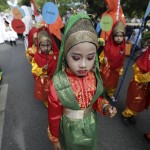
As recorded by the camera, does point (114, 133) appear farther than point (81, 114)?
Yes

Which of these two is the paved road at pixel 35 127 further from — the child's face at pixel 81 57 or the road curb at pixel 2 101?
the child's face at pixel 81 57

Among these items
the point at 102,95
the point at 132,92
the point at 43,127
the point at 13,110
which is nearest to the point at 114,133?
the point at 132,92

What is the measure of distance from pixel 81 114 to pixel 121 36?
233 cm

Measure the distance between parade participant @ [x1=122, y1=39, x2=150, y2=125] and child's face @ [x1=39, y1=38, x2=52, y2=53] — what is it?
50.7 inches

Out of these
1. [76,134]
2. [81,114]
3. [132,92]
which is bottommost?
[132,92]

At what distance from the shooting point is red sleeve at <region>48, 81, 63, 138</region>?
5.70 ft

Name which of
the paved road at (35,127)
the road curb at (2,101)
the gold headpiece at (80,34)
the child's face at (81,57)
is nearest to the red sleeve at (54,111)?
the child's face at (81,57)

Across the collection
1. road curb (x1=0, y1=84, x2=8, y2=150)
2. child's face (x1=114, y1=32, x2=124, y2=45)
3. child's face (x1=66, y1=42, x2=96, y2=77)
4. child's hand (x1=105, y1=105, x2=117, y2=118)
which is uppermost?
child's face (x1=66, y1=42, x2=96, y2=77)

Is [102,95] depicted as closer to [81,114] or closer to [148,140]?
[81,114]

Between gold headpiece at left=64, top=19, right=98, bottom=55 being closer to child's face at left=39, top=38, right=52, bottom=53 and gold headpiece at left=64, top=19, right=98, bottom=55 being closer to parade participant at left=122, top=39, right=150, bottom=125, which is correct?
parade participant at left=122, top=39, right=150, bottom=125

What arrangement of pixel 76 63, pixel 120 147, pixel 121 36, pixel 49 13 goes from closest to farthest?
pixel 76 63
pixel 120 147
pixel 49 13
pixel 121 36

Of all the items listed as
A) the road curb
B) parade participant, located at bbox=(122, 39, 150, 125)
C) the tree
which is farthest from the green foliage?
parade participant, located at bbox=(122, 39, 150, 125)

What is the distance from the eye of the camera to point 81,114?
181cm

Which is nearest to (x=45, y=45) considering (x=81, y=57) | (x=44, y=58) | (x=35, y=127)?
(x=44, y=58)
